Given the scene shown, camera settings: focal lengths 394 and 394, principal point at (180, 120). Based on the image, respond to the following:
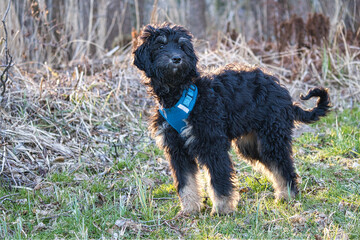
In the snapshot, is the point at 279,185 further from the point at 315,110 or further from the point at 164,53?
the point at 164,53

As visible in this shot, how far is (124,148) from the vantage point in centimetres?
581

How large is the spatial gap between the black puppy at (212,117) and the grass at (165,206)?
25 centimetres

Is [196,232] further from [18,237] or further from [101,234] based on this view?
[18,237]

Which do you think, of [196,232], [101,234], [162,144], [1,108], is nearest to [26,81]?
[1,108]

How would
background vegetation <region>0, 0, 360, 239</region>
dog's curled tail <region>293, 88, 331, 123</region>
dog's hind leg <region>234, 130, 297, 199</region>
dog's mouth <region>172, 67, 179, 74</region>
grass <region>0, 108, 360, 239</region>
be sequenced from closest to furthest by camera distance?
grass <region>0, 108, 360, 239</region>, background vegetation <region>0, 0, 360, 239</region>, dog's mouth <region>172, 67, 179, 74</region>, dog's hind leg <region>234, 130, 297, 199</region>, dog's curled tail <region>293, 88, 331, 123</region>

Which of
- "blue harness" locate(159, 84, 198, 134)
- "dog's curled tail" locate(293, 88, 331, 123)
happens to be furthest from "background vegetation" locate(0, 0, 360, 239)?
"dog's curled tail" locate(293, 88, 331, 123)

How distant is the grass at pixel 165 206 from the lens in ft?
11.7

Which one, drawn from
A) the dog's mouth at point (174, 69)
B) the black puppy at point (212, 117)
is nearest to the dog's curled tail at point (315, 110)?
the black puppy at point (212, 117)

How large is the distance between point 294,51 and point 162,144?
5931mm

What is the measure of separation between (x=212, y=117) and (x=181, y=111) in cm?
31

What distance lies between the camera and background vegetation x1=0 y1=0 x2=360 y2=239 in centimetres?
370

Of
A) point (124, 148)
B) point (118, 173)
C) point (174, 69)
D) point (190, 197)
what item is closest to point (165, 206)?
point (190, 197)

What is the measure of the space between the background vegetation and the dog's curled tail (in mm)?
785

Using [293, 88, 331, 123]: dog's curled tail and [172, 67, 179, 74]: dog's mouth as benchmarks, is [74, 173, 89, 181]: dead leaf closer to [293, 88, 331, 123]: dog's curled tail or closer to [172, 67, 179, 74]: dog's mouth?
[172, 67, 179, 74]: dog's mouth
